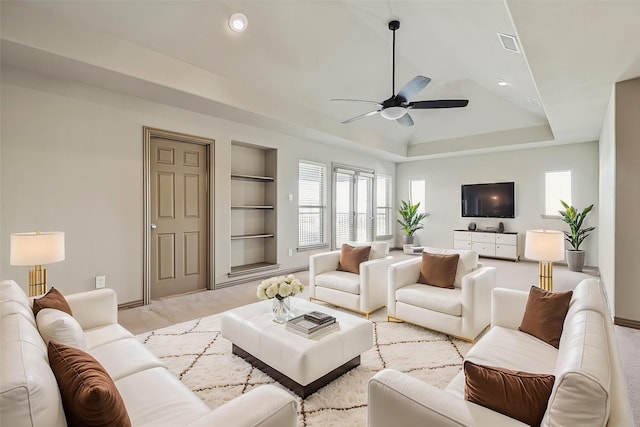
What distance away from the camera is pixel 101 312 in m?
2.33

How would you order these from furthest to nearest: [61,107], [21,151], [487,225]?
[487,225], [61,107], [21,151]

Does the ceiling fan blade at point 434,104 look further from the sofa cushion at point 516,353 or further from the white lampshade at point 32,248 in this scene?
the white lampshade at point 32,248

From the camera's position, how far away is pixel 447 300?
9.61 ft

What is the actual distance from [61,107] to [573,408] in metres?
4.58

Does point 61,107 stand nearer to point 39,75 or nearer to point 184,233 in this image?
point 39,75

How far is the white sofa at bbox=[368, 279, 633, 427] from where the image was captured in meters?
0.92

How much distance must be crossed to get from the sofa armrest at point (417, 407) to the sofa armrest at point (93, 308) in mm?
2055

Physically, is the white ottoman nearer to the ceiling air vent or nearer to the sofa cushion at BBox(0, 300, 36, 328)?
the sofa cushion at BBox(0, 300, 36, 328)

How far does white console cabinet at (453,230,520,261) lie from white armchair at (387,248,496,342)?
170 inches

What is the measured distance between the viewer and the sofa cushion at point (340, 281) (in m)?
3.59

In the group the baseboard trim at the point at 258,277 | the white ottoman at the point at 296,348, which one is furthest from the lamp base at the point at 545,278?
the baseboard trim at the point at 258,277

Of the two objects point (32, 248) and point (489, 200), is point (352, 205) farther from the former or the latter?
point (32, 248)

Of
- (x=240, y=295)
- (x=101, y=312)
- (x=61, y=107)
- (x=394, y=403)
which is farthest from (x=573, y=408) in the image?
(x=61, y=107)

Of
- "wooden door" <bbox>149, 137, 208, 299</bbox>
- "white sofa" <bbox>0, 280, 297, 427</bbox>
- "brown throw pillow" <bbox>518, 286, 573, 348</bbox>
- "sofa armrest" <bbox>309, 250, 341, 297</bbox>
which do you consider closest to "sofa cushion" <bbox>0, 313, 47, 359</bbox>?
"white sofa" <bbox>0, 280, 297, 427</bbox>
